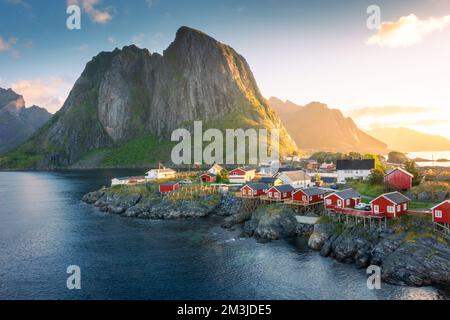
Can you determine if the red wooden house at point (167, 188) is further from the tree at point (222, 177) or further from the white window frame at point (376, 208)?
the white window frame at point (376, 208)

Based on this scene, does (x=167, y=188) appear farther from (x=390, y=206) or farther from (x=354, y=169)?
(x=390, y=206)

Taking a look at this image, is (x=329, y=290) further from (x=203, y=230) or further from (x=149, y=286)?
(x=203, y=230)

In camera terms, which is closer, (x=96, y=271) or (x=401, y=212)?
(x=96, y=271)

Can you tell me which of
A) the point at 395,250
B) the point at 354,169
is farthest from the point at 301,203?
the point at 354,169

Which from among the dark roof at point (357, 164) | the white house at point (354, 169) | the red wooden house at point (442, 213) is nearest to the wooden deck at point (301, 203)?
the red wooden house at point (442, 213)

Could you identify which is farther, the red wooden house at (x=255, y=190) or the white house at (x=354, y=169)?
the white house at (x=354, y=169)

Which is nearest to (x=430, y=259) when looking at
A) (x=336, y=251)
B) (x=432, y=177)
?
(x=336, y=251)
